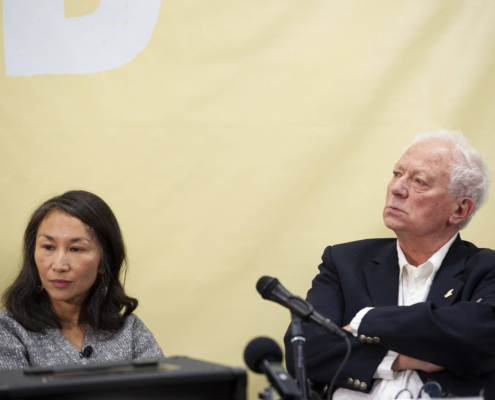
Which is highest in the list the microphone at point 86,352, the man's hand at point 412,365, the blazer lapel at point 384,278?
the blazer lapel at point 384,278

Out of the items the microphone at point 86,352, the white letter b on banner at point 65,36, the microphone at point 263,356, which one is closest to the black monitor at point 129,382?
the microphone at point 263,356

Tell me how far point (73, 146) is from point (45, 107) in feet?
0.72

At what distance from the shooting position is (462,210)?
235 cm

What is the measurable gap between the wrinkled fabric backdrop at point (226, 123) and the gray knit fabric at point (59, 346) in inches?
17.3

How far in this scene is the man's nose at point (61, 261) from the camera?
1918 millimetres

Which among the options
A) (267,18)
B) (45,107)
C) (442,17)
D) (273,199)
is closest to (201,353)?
(273,199)

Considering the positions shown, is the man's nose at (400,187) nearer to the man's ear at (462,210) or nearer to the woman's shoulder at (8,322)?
the man's ear at (462,210)

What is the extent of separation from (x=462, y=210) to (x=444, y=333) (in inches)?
27.3

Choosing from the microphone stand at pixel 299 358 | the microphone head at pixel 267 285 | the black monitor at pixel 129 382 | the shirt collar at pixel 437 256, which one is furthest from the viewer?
the shirt collar at pixel 437 256

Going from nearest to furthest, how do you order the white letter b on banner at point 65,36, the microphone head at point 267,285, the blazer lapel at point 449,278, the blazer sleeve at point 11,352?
the microphone head at point 267,285
the blazer sleeve at point 11,352
the blazer lapel at point 449,278
the white letter b on banner at point 65,36

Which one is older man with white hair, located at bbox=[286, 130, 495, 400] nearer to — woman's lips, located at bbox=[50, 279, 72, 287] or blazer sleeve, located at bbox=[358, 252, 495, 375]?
blazer sleeve, located at bbox=[358, 252, 495, 375]

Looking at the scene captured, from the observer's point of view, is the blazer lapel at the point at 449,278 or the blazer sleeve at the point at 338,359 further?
the blazer lapel at the point at 449,278

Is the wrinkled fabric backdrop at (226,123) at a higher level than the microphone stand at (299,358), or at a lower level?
higher

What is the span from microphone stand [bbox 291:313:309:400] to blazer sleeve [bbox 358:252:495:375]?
26.7 inches
